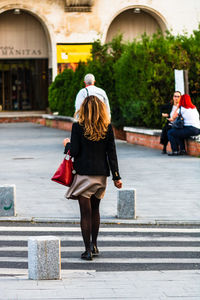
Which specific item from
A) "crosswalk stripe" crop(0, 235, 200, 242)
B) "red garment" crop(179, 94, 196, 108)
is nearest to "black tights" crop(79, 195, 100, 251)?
"crosswalk stripe" crop(0, 235, 200, 242)

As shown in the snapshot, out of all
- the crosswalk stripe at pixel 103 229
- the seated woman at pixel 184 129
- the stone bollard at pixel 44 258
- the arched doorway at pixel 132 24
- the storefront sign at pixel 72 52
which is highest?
the arched doorway at pixel 132 24

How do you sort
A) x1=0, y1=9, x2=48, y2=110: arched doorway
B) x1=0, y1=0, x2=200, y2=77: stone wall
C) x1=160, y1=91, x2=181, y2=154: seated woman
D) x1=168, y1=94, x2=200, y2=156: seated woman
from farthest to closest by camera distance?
x1=0, y1=9, x2=48, y2=110: arched doorway → x1=0, y1=0, x2=200, y2=77: stone wall → x1=160, y1=91, x2=181, y2=154: seated woman → x1=168, y1=94, x2=200, y2=156: seated woman

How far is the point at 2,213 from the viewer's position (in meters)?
10.4

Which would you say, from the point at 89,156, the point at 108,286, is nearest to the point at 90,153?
the point at 89,156

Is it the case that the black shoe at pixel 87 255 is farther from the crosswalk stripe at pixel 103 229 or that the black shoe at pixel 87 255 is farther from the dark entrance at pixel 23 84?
the dark entrance at pixel 23 84

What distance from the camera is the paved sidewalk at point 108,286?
5.95m

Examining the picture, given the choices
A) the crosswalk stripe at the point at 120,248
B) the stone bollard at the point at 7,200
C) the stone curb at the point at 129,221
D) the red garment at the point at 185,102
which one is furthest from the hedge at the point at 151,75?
the crosswalk stripe at the point at 120,248

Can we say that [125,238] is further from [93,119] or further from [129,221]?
[93,119]

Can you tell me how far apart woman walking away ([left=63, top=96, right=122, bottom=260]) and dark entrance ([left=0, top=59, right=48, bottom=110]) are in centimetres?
3474

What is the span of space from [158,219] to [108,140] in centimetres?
247

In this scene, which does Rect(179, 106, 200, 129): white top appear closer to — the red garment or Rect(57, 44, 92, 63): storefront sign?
the red garment

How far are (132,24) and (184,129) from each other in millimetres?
25152

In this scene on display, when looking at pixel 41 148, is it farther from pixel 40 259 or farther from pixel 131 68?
pixel 40 259

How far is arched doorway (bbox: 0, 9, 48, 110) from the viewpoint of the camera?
41125 mm
